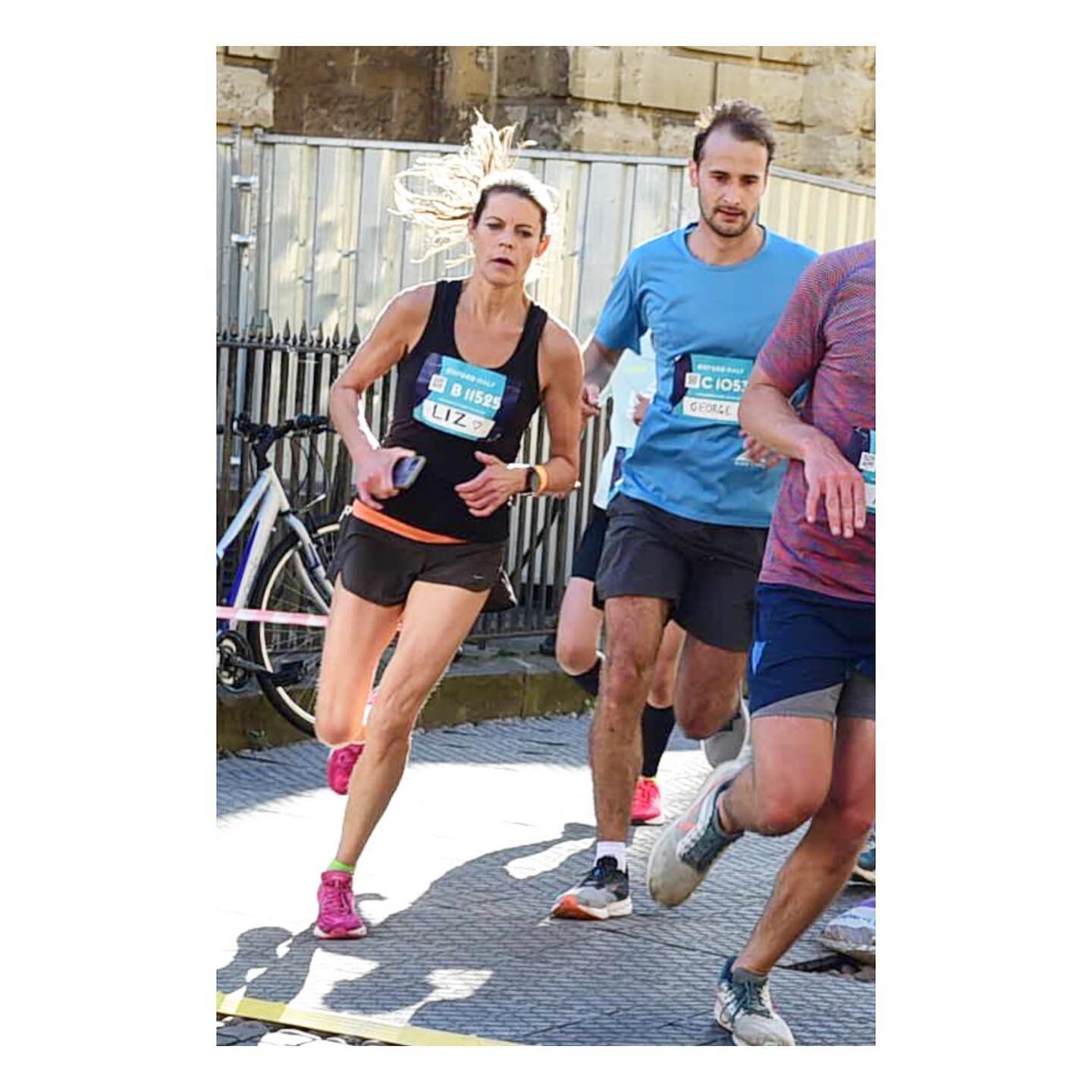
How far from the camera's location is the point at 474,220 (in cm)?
530

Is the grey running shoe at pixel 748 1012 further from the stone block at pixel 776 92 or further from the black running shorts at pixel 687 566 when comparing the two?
the stone block at pixel 776 92

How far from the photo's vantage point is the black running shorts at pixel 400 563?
543 cm

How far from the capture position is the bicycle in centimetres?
757

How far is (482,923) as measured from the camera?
18.2 ft

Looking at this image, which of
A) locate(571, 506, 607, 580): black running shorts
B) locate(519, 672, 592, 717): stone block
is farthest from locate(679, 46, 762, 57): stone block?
locate(571, 506, 607, 580): black running shorts

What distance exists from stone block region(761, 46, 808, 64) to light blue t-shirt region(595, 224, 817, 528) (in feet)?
20.4

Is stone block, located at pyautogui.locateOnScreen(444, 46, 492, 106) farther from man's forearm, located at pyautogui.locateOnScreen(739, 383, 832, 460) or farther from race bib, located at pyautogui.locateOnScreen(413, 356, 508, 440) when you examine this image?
man's forearm, located at pyautogui.locateOnScreen(739, 383, 832, 460)

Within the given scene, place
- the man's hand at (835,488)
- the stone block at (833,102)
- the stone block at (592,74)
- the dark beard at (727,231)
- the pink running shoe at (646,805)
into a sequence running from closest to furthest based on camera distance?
the man's hand at (835,488), the dark beard at (727,231), the pink running shoe at (646,805), the stone block at (592,74), the stone block at (833,102)

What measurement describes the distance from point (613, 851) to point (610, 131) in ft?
25.1

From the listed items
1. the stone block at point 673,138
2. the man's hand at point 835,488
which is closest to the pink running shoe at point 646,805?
the man's hand at point 835,488

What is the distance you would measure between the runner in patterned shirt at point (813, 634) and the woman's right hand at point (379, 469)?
3.06 ft
